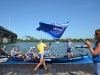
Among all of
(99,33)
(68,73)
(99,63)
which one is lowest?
(68,73)

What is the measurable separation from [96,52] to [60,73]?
5.21m

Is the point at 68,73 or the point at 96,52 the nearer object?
the point at 96,52

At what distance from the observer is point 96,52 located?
4168 mm

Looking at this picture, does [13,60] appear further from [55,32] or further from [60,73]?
[60,73]

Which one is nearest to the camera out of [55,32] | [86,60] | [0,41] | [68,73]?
[68,73]

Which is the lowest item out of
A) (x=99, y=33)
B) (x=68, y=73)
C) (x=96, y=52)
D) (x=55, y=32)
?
(x=68, y=73)

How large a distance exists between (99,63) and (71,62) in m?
8.79

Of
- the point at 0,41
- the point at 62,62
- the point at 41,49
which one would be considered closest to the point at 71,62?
the point at 62,62

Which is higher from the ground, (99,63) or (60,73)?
(99,63)

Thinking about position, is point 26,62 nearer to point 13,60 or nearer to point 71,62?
point 13,60

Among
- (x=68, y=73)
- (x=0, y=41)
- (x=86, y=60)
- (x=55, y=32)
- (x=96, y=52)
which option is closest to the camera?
(x=96, y=52)

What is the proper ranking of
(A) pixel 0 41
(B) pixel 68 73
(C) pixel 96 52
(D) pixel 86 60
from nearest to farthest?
(C) pixel 96 52 → (B) pixel 68 73 → (D) pixel 86 60 → (A) pixel 0 41

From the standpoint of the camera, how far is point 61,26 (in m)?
11.2

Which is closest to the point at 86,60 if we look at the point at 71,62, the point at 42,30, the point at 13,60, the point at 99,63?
the point at 71,62
